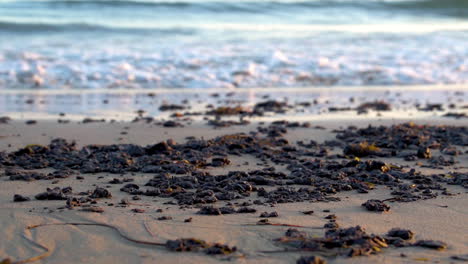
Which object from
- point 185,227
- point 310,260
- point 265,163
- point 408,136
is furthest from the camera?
point 408,136

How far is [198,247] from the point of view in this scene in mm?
2811

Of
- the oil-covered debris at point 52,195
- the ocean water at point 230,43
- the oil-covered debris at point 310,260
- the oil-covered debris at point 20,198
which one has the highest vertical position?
the ocean water at point 230,43

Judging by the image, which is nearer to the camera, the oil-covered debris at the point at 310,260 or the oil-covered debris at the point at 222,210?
the oil-covered debris at the point at 310,260

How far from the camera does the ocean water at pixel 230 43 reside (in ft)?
37.4

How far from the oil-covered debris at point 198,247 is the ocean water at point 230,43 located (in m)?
7.88

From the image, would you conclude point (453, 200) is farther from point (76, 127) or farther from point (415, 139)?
point (76, 127)

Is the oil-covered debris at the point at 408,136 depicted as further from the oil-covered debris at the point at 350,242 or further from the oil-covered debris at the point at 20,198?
the oil-covered debris at the point at 20,198

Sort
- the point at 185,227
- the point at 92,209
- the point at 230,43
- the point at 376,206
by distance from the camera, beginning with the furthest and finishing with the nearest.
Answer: the point at 230,43 < the point at 376,206 < the point at 92,209 < the point at 185,227

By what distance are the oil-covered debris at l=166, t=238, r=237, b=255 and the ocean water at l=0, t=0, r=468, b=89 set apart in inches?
310

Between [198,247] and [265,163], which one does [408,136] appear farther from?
[198,247]

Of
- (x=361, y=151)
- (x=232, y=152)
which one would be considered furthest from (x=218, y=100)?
(x=361, y=151)

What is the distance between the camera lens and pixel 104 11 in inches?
861

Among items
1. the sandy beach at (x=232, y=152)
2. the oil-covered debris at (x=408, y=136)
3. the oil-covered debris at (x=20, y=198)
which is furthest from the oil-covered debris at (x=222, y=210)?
the oil-covered debris at (x=408, y=136)

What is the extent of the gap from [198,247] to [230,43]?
12.8m
